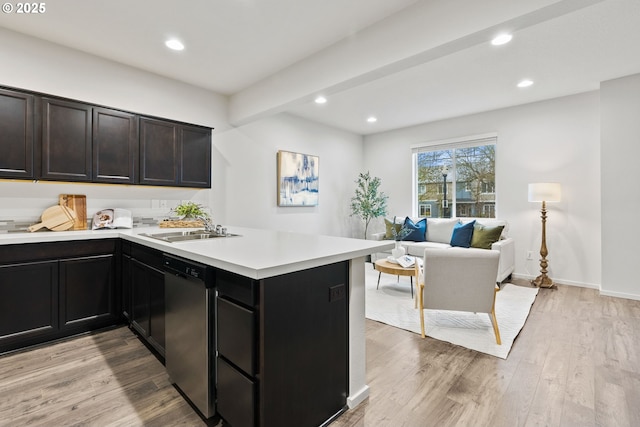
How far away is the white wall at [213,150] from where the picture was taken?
9.20 feet

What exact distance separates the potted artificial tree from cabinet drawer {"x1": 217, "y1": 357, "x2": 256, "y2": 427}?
4931 mm

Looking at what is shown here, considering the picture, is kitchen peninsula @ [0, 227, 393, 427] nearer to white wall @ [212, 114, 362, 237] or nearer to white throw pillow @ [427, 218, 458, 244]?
white wall @ [212, 114, 362, 237]

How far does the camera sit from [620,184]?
3736 mm

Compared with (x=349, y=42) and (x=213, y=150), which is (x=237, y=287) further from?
(x=213, y=150)

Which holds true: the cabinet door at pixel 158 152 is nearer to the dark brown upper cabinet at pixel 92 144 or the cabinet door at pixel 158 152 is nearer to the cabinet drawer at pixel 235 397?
the dark brown upper cabinet at pixel 92 144

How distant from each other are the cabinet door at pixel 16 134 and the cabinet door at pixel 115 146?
17.8 inches

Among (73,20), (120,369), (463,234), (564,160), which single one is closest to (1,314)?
(120,369)

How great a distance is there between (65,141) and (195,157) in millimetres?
1200

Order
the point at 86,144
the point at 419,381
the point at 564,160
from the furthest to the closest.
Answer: the point at 564,160
the point at 86,144
the point at 419,381

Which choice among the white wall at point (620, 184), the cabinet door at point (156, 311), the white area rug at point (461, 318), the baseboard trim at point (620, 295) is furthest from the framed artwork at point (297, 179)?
the baseboard trim at point (620, 295)

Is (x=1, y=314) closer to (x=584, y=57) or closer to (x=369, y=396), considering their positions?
(x=369, y=396)

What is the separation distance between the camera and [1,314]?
232 centimetres

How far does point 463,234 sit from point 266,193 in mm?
3185

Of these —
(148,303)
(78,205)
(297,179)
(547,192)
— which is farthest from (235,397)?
(547,192)
